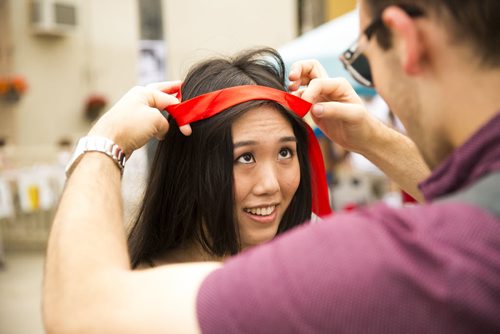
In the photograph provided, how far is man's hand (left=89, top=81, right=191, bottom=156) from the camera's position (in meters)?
1.52

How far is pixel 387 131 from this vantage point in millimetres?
1985

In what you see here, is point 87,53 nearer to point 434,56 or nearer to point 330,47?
point 330,47

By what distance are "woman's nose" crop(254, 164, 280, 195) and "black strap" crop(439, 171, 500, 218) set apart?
1.06 m

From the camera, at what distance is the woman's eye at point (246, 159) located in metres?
2.02

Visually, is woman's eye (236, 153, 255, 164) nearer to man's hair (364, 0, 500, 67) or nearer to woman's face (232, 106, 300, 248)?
woman's face (232, 106, 300, 248)

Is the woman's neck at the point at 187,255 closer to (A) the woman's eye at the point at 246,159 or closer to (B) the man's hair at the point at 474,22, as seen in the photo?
(A) the woman's eye at the point at 246,159

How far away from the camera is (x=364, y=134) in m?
1.96


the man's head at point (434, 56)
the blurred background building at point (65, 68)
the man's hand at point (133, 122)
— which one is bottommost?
the blurred background building at point (65, 68)

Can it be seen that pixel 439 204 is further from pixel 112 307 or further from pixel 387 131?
pixel 387 131

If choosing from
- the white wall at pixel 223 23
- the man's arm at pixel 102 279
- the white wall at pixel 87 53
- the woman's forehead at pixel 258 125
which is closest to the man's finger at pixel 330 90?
the woman's forehead at pixel 258 125

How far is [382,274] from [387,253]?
3 centimetres

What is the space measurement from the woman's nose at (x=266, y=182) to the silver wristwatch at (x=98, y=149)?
60 centimetres

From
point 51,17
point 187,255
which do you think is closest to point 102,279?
point 187,255

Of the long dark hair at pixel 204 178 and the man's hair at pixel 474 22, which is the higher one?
the man's hair at pixel 474 22
